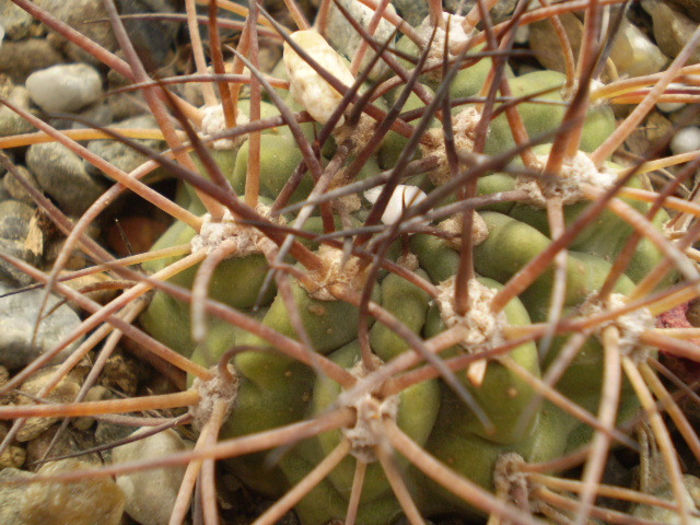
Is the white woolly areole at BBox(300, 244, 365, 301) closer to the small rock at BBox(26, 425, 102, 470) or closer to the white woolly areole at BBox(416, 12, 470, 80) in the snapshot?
the white woolly areole at BBox(416, 12, 470, 80)

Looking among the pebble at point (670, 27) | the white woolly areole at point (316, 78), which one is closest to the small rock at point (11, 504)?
the white woolly areole at point (316, 78)

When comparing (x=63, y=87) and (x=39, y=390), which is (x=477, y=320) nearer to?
(x=39, y=390)

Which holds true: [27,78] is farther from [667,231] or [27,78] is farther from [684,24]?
[684,24]

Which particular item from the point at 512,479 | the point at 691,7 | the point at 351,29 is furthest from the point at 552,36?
the point at 512,479

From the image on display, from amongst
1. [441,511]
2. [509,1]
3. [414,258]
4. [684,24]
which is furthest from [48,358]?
[684,24]

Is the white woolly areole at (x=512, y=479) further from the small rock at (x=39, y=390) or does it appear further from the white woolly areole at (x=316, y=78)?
the small rock at (x=39, y=390)

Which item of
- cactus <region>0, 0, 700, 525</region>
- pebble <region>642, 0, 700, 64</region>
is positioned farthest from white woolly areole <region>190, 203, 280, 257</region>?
pebble <region>642, 0, 700, 64</region>
